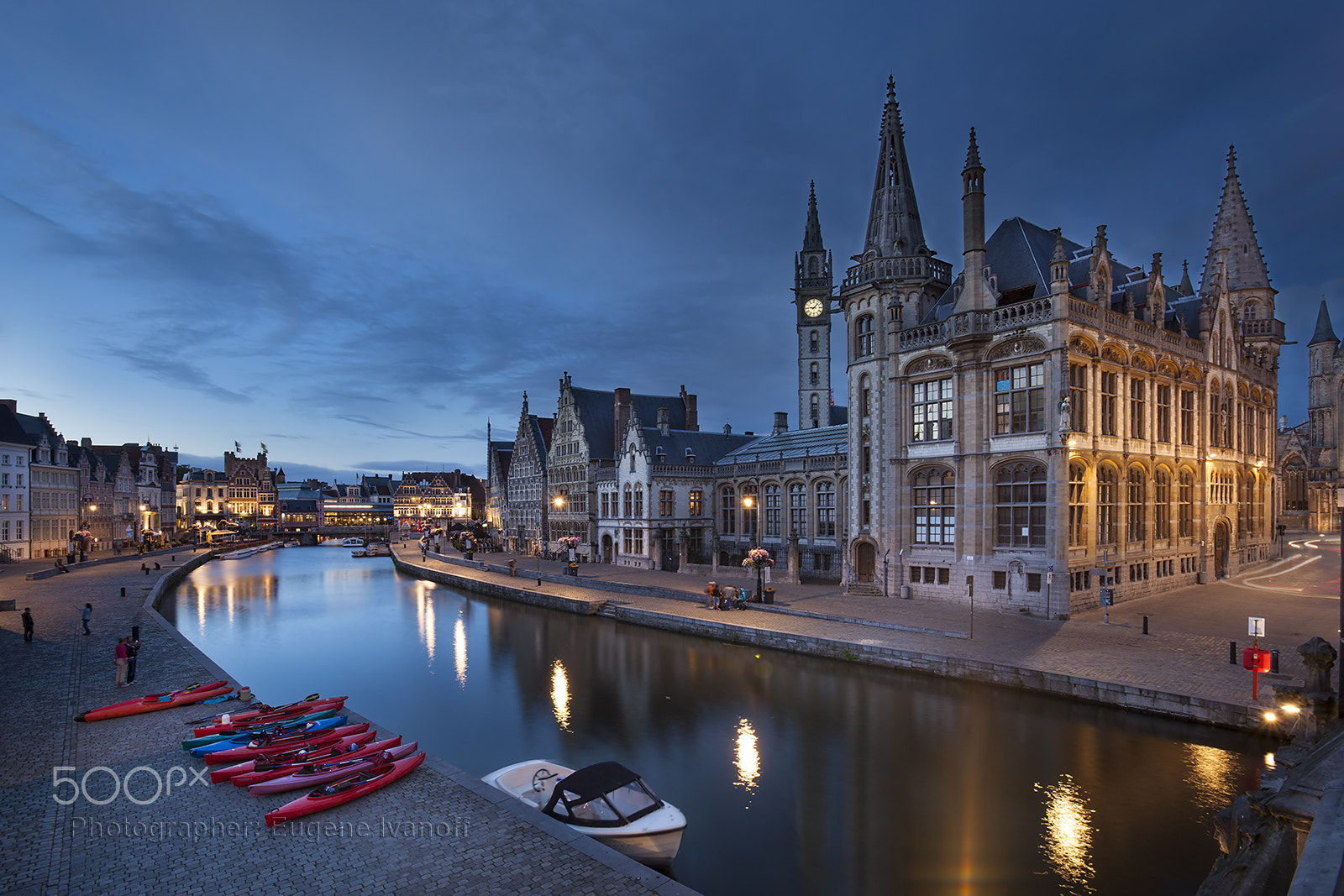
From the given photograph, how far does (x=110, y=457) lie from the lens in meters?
87.8

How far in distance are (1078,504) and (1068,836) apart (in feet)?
60.7

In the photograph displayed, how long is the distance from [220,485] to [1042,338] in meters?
Result: 166

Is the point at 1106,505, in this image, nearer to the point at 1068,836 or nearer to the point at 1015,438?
the point at 1015,438

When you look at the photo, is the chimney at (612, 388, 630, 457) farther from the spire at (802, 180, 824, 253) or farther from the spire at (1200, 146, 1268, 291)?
the spire at (1200, 146, 1268, 291)

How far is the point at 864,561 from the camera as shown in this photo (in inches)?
Answer: 1388

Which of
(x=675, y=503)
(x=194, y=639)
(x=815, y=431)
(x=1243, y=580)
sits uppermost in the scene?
(x=815, y=431)

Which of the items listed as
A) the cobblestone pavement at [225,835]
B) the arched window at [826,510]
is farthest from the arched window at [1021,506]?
the cobblestone pavement at [225,835]

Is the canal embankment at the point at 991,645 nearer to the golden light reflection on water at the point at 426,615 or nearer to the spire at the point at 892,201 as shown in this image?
the golden light reflection on water at the point at 426,615

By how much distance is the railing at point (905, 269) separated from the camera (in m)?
33.7

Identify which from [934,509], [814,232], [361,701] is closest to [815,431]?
[934,509]

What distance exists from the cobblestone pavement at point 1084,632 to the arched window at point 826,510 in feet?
15.3

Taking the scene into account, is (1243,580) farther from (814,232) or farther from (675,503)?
(814,232)

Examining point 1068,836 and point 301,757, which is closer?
point 1068,836

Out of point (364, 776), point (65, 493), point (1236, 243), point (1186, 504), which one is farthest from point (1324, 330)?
point (65, 493)
